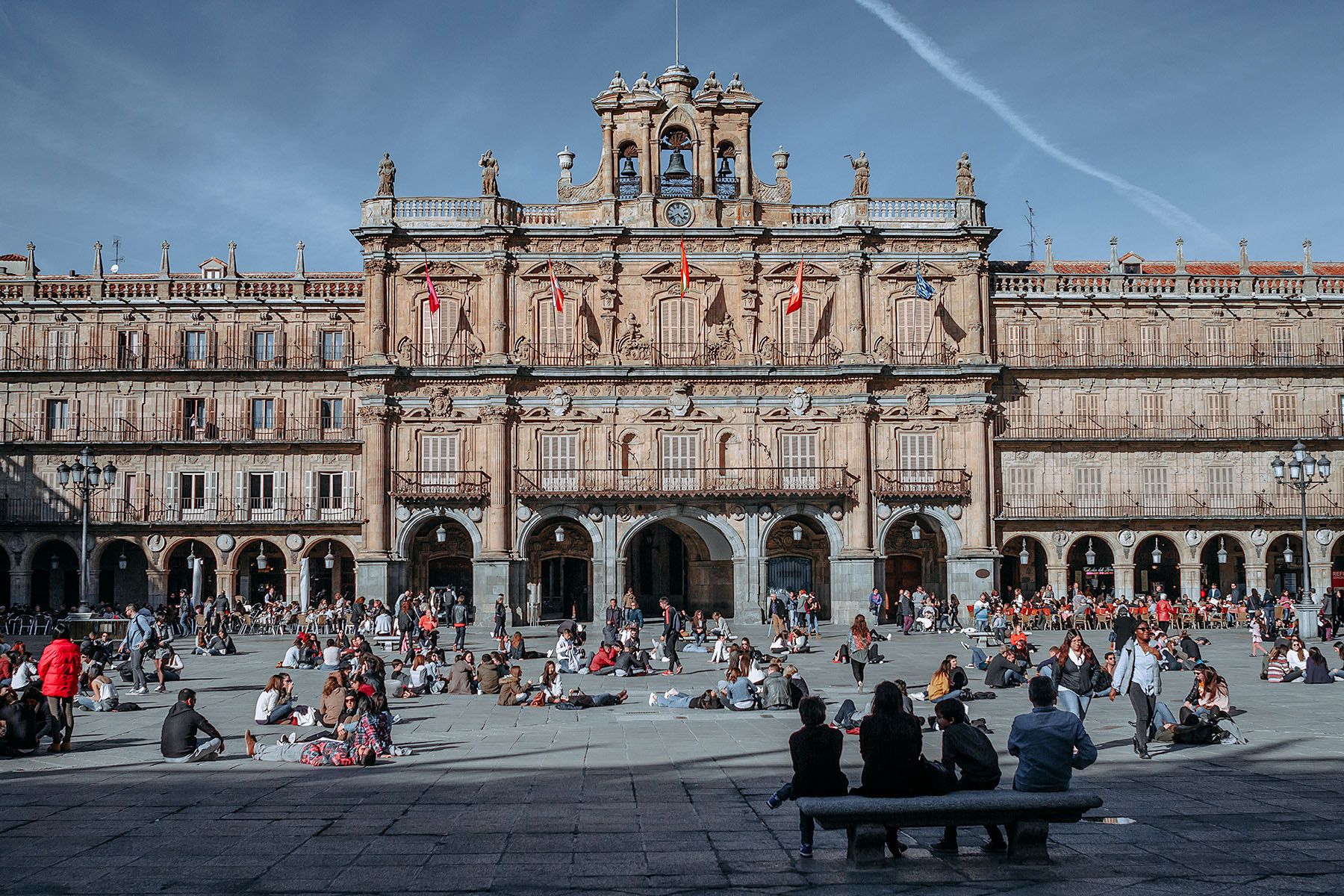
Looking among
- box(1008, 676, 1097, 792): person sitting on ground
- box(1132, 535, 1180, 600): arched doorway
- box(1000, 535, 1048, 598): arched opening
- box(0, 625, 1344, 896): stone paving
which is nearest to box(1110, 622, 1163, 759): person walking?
box(0, 625, 1344, 896): stone paving

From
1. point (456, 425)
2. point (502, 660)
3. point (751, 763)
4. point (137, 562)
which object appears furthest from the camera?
point (137, 562)

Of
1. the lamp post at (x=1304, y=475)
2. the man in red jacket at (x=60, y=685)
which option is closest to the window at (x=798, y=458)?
the lamp post at (x=1304, y=475)

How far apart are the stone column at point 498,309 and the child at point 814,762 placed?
122 ft

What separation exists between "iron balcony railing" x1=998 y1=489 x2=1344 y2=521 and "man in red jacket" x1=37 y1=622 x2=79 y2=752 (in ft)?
124

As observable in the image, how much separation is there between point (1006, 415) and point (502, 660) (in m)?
29.4

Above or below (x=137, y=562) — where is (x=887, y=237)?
above

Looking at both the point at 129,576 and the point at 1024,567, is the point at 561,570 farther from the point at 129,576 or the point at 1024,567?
the point at 1024,567

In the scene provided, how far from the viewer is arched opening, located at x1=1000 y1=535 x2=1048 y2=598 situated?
5022cm

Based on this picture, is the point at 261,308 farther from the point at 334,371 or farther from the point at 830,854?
the point at 830,854

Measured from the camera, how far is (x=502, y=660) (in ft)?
88.5

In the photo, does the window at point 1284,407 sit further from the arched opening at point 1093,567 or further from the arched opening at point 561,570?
the arched opening at point 561,570

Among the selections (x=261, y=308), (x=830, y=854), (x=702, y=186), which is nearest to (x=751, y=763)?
(x=830, y=854)

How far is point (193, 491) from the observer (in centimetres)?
5050

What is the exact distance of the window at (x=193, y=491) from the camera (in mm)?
50344
